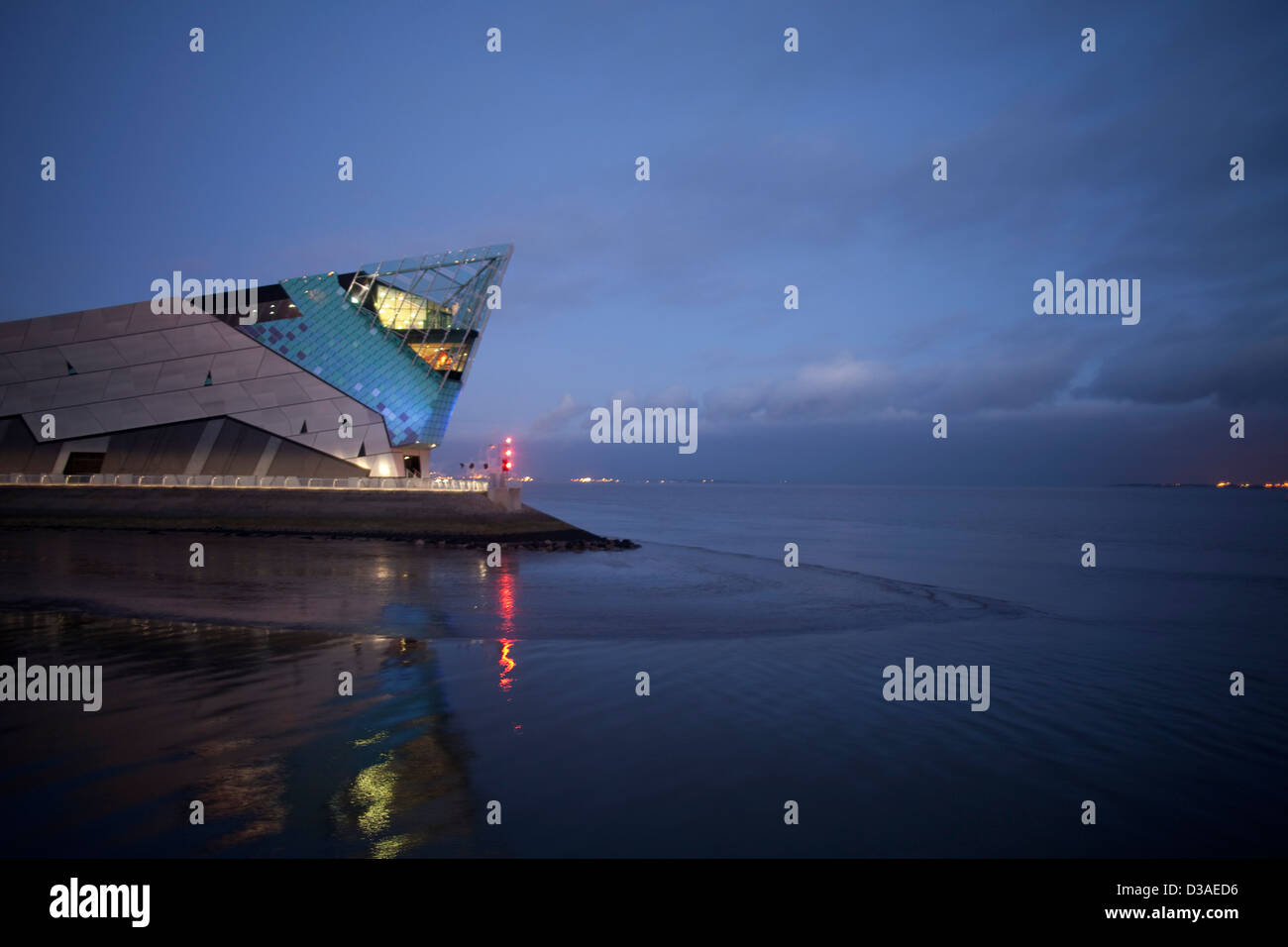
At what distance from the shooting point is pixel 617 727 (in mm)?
9625

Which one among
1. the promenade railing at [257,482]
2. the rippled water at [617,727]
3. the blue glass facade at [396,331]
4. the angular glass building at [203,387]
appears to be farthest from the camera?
the blue glass facade at [396,331]

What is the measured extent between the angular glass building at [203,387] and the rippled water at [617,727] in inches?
1216

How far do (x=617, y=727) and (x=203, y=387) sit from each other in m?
53.7

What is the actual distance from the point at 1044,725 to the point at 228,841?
33.1 ft

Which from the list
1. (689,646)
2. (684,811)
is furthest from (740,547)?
(684,811)

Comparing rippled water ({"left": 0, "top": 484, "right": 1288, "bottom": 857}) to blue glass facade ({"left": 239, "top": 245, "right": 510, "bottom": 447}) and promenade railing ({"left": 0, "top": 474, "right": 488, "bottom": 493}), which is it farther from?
blue glass facade ({"left": 239, "top": 245, "right": 510, "bottom": 447})

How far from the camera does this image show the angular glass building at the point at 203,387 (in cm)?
5222

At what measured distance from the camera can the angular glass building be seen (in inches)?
2056

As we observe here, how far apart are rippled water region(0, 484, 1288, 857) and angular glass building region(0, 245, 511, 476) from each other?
101 ft

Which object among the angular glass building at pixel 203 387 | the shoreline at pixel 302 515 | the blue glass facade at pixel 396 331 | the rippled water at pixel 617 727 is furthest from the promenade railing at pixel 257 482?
the rippled water at pixel 617 727

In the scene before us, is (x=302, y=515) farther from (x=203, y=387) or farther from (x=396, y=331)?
(x=396, y=331)

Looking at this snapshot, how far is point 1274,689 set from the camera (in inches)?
524

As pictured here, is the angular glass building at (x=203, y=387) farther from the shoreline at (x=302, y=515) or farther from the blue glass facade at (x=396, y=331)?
the shoreline at (x=302, y=515)

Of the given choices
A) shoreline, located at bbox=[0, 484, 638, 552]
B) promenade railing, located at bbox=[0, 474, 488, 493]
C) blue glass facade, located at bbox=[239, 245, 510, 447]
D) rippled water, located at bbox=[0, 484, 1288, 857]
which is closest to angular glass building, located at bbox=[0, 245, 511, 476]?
blue glass facade, located at bbox=[239, 245, 510, 447]
